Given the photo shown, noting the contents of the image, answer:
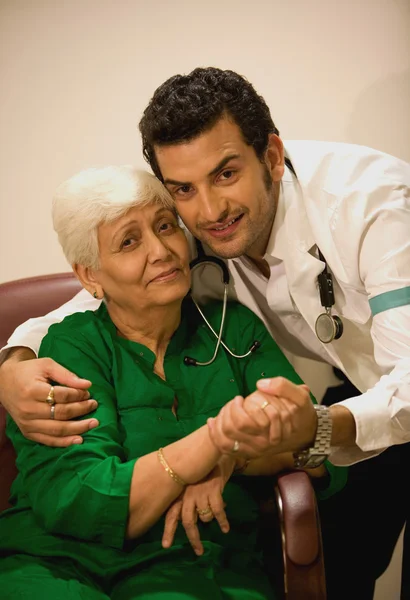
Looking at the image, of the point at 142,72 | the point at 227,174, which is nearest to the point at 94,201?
the point at 227,174

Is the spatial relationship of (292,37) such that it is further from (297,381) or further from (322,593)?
(322,593)

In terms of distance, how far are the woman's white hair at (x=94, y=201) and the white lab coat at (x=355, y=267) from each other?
261mm

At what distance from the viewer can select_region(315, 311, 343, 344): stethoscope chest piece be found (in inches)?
63.6

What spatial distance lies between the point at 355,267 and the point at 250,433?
1.82ft

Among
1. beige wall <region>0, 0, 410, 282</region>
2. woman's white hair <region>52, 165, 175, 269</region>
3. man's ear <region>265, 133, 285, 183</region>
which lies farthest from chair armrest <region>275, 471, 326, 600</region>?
beige wall <region>0, 0, 410, 282</region>

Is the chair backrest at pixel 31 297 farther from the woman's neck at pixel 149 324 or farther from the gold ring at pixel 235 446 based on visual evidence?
the gold ring at pixel 235 446

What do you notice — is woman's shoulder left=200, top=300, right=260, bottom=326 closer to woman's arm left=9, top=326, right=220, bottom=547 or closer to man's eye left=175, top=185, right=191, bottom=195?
man's eye left=175, top=185, right=191, bottom=195

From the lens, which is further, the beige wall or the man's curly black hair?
the beige wall

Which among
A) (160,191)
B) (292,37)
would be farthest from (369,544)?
(292,37)

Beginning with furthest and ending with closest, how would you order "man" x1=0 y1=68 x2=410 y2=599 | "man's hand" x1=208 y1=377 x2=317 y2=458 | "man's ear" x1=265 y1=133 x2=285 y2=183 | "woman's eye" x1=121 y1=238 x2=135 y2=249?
"man's ear" x1=265 y1=133 x2=285 y2=183 → "woman's eye" x1=121 y1=238 x2=135 y2=249 → "man" x1=0 y1=68 x2=410 y2=599 → "man's hand" x1=208 y1=377 x2=317 y2=458

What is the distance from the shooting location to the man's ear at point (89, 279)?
5.48ft

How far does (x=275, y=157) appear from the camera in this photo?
1.75 metres

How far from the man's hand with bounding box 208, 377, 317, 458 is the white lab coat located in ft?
0.47

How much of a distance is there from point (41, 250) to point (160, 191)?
1.12m
